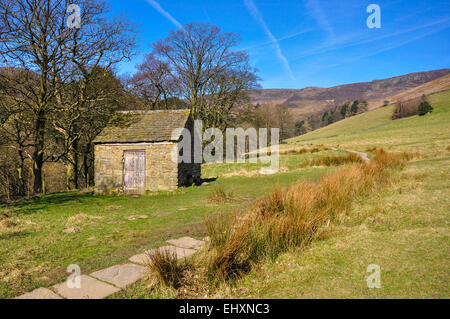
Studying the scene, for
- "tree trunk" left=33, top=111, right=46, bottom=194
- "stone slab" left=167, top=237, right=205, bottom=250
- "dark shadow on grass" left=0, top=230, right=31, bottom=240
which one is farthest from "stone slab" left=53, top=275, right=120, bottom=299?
"tree trunk" left=33, top=111, right=46, bottom=194

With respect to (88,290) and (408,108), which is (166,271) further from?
(408,108)

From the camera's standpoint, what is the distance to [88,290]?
10.4 ft

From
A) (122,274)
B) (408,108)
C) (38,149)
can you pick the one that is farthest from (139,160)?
(408,108)

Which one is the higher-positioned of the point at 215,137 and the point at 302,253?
the point at 215,137

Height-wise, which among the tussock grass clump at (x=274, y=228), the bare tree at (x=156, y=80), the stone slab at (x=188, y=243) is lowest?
the stone slab at (x=188, y=243)

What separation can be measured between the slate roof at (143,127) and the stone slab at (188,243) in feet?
27.4

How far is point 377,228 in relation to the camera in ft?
15.0

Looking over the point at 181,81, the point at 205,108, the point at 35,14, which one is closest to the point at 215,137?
the point at 205,108

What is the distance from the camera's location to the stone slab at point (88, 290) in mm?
3051

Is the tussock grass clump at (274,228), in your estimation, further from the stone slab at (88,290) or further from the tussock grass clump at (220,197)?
the tussock grass clump at (220,197)

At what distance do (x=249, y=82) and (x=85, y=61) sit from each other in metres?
16.3

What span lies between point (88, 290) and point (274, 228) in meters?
2.74

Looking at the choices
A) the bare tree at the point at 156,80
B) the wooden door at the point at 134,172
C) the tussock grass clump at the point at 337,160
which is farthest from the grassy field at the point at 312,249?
the bare tree at the point at 156,80

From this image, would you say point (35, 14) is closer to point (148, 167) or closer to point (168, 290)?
point (148, 167)
